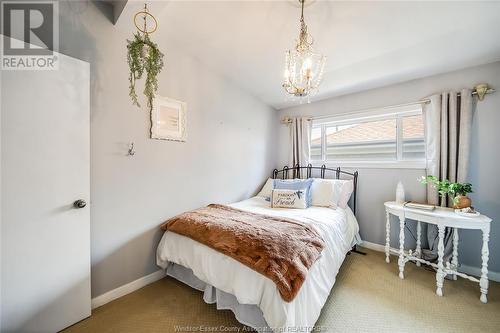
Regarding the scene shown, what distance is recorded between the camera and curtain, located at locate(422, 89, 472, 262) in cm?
217

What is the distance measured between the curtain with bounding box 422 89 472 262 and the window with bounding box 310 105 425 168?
0.58ft

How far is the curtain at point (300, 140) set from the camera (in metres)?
3.45

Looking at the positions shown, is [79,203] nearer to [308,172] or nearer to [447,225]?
[308,172]

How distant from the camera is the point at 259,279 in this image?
134cm

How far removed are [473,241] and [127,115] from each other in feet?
12.9

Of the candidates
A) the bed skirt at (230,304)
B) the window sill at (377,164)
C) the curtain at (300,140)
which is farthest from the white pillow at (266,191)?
the bed skirt at (230,304)

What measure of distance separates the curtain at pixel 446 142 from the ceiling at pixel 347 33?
1.34 ft

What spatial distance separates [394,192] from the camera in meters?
2.71

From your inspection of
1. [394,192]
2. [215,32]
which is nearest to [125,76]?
[215,32]

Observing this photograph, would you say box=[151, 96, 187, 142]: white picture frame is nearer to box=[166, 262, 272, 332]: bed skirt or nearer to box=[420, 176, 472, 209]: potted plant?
box=[166, 262, 272, 332]: bed skirt

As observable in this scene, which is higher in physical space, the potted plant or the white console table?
the potted plant

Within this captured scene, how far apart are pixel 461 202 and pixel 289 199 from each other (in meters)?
1.73

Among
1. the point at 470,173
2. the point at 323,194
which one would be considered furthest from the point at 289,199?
the point at 470,173

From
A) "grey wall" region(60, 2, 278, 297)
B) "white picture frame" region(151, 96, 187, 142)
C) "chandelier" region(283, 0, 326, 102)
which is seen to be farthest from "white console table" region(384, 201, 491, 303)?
"white picture frame" region(151, 96, 187, 142)
